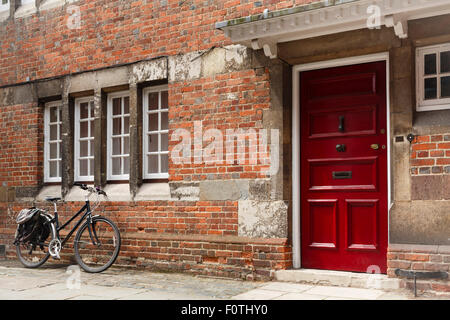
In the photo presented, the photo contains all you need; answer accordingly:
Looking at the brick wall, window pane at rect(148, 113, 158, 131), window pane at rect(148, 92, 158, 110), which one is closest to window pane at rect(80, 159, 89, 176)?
window pane at rect(148, 113, 158, 131)

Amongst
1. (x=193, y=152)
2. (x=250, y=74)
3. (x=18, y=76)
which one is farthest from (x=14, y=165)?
(x=250, y=74)

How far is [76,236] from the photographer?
7949 mm

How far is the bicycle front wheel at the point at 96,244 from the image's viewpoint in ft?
25.5

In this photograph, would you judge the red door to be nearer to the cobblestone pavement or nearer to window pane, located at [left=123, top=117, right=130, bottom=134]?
the cobblestone pavement

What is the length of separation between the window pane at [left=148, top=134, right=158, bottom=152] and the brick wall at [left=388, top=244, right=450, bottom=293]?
3759 mm

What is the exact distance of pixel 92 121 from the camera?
8.99 metres

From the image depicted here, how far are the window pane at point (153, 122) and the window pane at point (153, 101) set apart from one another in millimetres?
106

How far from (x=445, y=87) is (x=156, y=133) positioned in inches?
160

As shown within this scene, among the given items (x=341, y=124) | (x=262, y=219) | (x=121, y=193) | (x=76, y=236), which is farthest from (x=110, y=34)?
(x=341, y=124)

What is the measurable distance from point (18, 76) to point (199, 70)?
3.83 m

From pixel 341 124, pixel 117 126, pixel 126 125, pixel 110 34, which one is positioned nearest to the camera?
pixel 341 124

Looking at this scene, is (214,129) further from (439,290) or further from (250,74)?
(439,290)

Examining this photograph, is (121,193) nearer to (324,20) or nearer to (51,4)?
(51,4)

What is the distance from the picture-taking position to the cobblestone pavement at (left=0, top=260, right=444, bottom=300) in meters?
5.84
